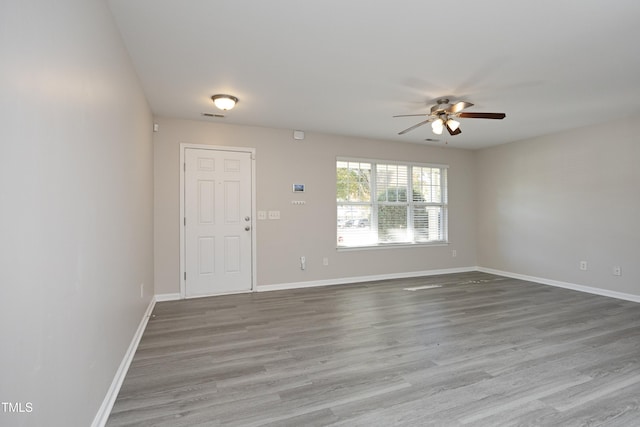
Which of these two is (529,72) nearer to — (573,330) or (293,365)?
(573,330)

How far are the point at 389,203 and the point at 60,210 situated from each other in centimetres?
504

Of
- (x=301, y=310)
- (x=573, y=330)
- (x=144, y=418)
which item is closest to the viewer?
(x=144, y=418)

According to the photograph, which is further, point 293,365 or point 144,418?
point 293,365

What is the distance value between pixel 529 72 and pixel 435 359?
2.74 meters

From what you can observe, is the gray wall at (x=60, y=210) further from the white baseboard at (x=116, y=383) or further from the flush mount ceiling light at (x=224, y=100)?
the flush mount ceiling light at (x=224, y=100)

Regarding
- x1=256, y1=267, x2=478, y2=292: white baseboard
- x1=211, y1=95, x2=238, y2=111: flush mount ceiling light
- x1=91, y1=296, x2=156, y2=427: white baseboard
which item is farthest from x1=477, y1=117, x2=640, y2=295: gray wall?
x1=91, y1=296, x2=156, y2=427: white baseboard

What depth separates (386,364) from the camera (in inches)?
95.1

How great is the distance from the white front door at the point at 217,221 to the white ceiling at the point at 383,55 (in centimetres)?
74

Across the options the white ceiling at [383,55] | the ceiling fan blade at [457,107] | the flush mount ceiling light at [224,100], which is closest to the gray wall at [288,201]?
the white ceiling at [383,55]

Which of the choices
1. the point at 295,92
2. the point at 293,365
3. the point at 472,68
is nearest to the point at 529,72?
the point at 472,68

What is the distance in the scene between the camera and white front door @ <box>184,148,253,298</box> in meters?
4.43

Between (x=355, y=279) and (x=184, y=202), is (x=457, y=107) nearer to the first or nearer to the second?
(x=355, y=279)

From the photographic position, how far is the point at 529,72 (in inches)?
117

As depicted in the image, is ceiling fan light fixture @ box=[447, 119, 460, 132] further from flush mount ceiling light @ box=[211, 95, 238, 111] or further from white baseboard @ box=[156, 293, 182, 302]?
white baseboard @ box=[156, 293, 182, 302]
